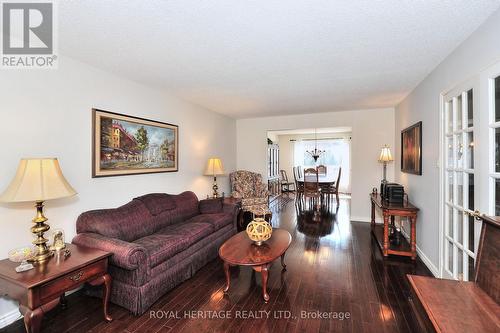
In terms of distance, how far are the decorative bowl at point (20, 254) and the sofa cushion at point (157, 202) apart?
4.05ft

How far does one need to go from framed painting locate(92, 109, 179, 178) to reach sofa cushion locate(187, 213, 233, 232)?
0.94 m

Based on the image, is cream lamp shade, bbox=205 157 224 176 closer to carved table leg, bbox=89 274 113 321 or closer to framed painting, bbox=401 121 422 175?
carved table leg, bbox=89 274 113 321

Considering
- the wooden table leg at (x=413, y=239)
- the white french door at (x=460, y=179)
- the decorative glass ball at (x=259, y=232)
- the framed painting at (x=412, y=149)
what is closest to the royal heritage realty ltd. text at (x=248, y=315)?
the decorative glass ball at (x=259, y=232)

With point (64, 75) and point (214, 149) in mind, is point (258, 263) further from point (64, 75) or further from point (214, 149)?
→ point (214, 149)

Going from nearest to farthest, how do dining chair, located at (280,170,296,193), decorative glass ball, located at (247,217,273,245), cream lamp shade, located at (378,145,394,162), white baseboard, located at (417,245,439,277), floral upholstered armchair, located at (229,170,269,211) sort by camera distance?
decorative glass ball, located at (247,217,273,245) → white baseboard, located at (417,245,439,277) → cream lamp shade, located at (378,145,394,162) → floral upholstered armchair, located at (229,170,269,211) → dining chair, located at (280,170,296,193)

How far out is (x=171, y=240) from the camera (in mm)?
2492

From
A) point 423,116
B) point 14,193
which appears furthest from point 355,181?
point 14,193

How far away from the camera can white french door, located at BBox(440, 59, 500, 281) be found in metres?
1.68

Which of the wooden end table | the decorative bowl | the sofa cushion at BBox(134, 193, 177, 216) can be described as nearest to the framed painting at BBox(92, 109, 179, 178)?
the sofa cushion at BBox(134, 193, 177, 216)

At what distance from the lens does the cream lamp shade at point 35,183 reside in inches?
67.0

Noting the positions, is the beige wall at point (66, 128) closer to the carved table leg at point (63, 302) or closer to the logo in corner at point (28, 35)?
the logo in corner at point (28, 35)

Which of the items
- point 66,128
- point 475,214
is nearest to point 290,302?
point 475,214

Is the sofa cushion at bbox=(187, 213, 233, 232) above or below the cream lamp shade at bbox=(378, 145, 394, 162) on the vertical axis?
below

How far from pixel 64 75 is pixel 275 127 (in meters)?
4.23
